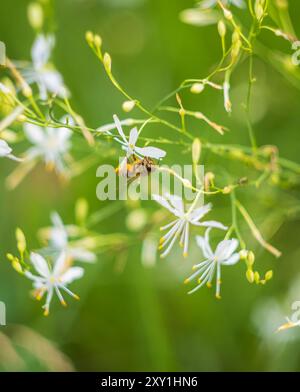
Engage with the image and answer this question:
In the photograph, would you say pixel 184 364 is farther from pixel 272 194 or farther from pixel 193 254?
pixel 272 194

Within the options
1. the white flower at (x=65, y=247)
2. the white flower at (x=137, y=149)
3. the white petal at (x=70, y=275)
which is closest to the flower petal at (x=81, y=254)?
the white flower at (x=65, y=247)

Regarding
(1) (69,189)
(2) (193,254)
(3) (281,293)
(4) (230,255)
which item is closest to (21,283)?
(1) (69,189)

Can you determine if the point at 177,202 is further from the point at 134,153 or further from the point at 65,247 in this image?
the point at 65,247

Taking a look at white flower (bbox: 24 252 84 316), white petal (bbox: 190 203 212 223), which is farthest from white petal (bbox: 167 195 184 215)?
white flower (bbox: 24 252 84 316)

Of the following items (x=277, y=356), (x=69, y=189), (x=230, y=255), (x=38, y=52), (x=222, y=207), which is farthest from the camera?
(x=69, y=189)

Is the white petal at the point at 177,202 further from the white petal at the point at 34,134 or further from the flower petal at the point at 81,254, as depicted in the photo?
the white petal at the point at 34,134

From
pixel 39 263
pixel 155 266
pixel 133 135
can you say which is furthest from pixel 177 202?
pixel 155 266

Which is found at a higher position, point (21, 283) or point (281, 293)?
point (21, 283)
